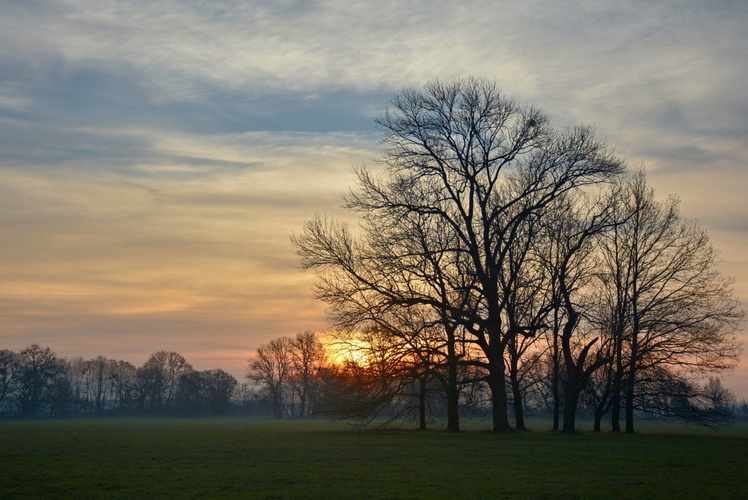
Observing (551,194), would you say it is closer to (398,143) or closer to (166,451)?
(398,143)

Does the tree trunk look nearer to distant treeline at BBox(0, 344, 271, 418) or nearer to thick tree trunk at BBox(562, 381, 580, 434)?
thick tree trunk at BBox(562, 381, 580, 434)

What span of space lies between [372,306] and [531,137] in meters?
12.1

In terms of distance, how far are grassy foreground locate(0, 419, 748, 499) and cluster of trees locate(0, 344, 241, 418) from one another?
91107mm

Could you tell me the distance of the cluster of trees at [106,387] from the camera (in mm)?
106375

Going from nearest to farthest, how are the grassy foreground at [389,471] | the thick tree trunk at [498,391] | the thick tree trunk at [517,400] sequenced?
1. the grassy foreground at [389,471]
2. the thick tree trunk at [498,391]
3. the thick tree trunk at [517,400]

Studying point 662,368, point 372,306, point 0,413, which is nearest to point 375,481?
point 372,306

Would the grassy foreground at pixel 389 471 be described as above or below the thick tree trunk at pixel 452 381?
below

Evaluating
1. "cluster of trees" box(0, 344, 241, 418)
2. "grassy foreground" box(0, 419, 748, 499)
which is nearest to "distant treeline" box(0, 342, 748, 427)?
"cluster of trees" box(0, 344, 241, 418)

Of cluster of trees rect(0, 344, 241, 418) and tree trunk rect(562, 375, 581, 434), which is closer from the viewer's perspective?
tree trunk rect(562, 375, 581, 434)

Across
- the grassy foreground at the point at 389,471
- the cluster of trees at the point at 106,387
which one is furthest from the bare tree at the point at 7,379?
the grassy foreground at the point at 389,471

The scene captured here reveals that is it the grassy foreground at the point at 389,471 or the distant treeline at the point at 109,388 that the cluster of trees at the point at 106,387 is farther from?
the grassy foreground at the point at 389,471

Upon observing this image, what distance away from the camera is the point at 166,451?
25.8m

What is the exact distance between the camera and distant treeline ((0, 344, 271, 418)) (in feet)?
349

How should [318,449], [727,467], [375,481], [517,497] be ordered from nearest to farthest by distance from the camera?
[517,497]
[375,481]
[727,467]
[318,449]
